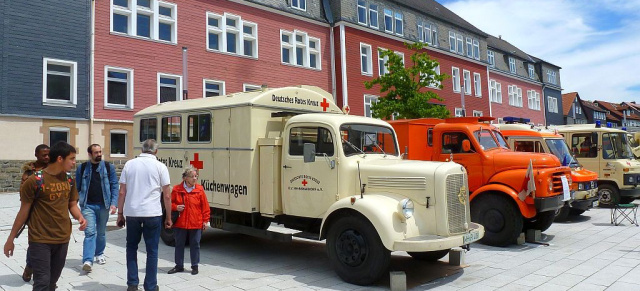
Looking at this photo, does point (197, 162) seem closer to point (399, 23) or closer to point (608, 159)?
point (608, 159)

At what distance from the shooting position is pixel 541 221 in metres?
10.2

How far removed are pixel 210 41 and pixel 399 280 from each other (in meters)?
19.3

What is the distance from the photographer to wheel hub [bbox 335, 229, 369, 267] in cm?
659

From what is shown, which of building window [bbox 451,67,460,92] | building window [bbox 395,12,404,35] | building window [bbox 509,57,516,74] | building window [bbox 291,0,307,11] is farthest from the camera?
building window [bbox 509,57,516,74]

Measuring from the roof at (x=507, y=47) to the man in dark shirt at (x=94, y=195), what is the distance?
45.1m

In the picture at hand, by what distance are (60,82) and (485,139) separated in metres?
16.2

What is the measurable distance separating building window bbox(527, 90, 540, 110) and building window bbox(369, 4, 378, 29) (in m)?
25.8

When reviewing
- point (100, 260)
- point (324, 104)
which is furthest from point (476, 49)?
point (100, 260)

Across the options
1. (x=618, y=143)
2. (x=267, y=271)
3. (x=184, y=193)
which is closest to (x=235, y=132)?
(x=184, y=193)

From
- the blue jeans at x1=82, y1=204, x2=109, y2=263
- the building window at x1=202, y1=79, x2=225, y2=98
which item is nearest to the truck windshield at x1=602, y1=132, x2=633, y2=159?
the blue jeans at x1=82, y1=204, x2=109, y2=263

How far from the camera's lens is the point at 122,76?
20141 mm

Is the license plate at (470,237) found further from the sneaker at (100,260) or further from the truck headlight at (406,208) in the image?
the sneaker at (100,260)

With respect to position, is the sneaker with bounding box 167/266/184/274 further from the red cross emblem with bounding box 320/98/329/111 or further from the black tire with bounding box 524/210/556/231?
the black tire with bounding box 524/210/556/231

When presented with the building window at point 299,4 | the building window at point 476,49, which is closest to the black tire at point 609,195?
the building window at point 299,4
